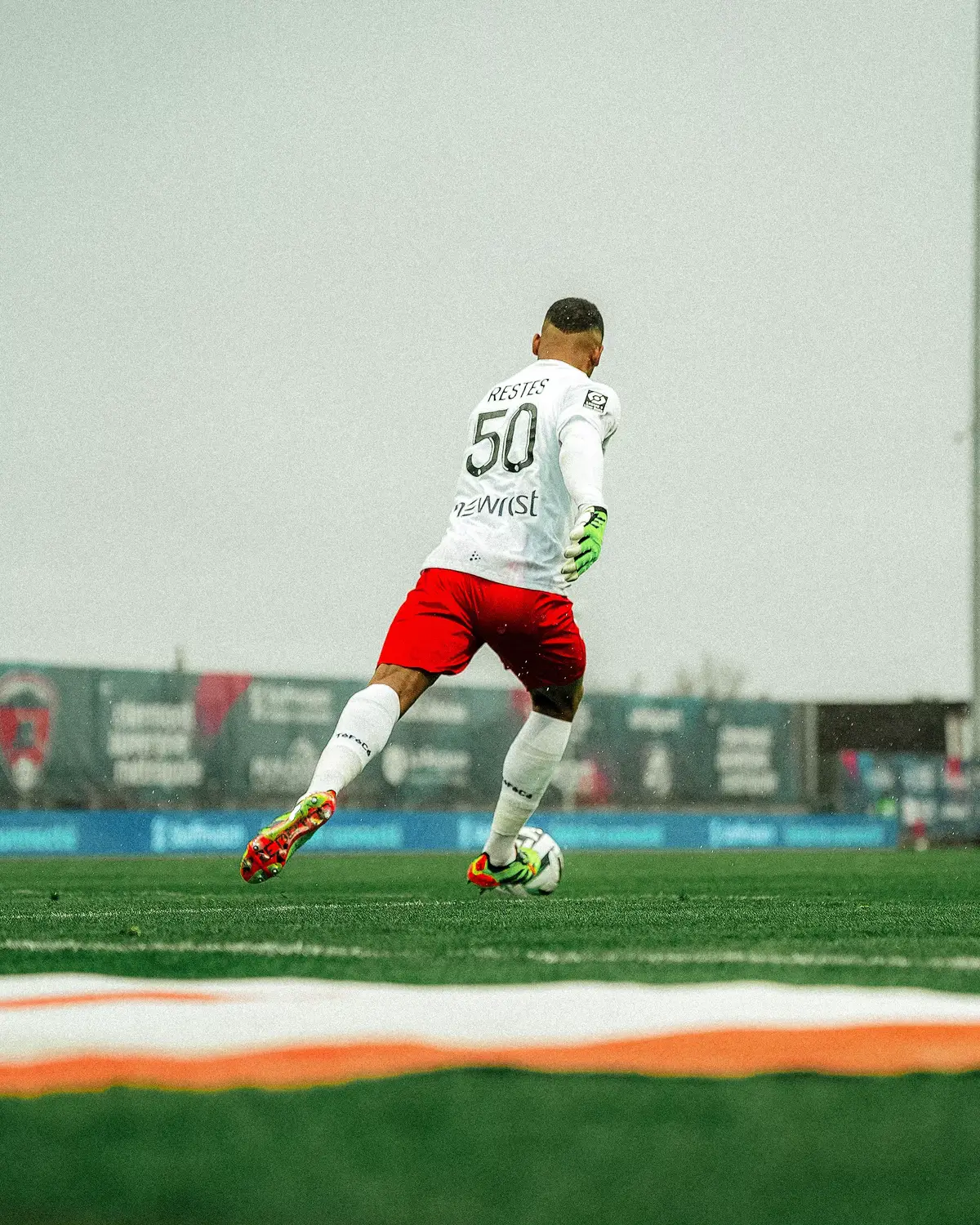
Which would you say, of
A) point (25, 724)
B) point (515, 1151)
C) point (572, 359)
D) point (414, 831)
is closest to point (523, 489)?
point (572, 359)

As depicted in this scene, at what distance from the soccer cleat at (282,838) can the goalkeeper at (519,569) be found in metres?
0.16

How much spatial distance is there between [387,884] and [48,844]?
12.8 metres

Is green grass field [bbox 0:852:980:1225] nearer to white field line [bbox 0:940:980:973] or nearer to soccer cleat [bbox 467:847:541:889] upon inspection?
white field line [bbox 0:940:980:973]

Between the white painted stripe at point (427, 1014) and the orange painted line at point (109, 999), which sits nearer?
the white painted stripe at point (427, 1014)

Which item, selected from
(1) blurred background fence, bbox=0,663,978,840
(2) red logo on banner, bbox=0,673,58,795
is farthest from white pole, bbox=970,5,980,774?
(2) red logo on banner, bbox=0,673,58,795

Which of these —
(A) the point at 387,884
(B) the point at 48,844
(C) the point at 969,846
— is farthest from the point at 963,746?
(A) the point at 387,884

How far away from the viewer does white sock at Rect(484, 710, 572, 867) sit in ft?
18.1

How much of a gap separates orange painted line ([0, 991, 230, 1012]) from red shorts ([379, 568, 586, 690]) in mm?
2553

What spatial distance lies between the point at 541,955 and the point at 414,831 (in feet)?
68.5

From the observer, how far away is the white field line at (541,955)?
3.18 m

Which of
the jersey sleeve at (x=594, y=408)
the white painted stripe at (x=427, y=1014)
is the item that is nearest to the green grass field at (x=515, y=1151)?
the white painted stripe at (x=427, y=1014)

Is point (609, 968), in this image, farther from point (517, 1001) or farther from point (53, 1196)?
point (53, 1196)

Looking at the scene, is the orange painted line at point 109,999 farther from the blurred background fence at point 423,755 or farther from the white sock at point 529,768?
the blurred background fence at point 423,755

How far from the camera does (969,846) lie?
24547 millimetres
